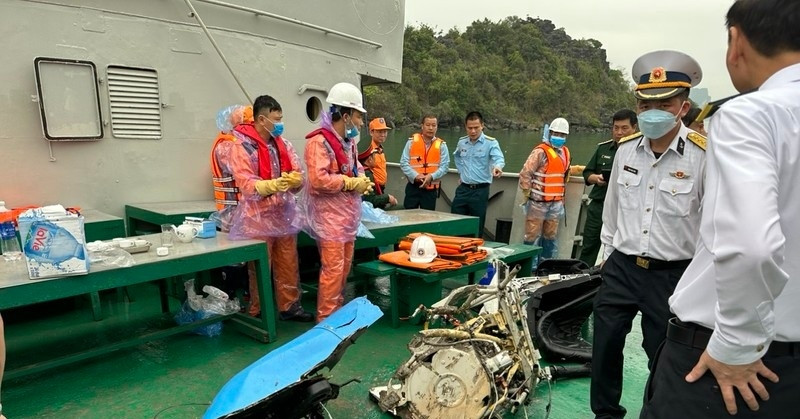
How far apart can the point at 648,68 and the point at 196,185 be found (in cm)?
405

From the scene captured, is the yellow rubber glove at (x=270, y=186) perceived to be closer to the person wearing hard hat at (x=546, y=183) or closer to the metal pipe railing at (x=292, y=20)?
the metal pipe railing at (x=292, y=20)

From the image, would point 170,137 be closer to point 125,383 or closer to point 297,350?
point 125,383

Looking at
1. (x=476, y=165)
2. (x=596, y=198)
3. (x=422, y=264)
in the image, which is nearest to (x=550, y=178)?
(x=596, y=198)

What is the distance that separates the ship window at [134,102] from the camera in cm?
410

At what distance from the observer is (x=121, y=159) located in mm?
4191

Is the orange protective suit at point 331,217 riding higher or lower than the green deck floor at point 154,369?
higher

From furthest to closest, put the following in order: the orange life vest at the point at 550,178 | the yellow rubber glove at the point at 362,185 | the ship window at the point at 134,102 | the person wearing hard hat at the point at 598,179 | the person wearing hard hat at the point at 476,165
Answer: the person wearing hard hat at the point at 476,165, the orange life vest at the point at 550,178, the person wearing hard hat at the point at 598,179, the ship window at the point at 134,102, the yellow rubber glove at the point at 362,185

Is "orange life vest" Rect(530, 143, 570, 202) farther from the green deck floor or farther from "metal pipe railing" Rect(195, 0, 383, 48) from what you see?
"metal pipe railing" Rect(195, 0, 383, 48)

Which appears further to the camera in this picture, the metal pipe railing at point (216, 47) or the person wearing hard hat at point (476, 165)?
the person wearing hard hat at point (476, 165)

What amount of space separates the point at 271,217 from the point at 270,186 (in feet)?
1.04

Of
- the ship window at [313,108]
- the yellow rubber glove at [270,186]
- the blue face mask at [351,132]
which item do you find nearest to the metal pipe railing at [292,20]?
the ship window at [313,108]

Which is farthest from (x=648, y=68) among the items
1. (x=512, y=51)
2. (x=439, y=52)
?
(x=512, y=51)

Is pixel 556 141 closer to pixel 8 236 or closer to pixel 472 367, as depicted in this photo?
pixel 472 367

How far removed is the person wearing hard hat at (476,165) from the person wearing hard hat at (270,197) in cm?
250
